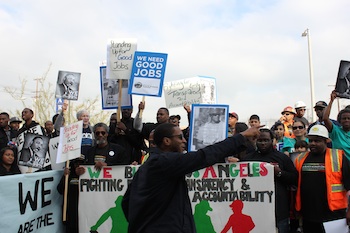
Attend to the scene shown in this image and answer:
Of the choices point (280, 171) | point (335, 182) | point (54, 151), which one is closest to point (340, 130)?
point (335, 182)

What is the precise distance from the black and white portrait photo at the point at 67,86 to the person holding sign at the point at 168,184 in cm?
452

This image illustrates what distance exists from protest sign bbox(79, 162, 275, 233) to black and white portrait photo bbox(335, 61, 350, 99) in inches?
68.3

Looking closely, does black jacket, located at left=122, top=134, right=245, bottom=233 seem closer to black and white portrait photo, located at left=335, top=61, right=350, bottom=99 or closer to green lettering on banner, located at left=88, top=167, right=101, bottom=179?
green lettering on banner, located at left=88, top=167, right=101, bottom=179

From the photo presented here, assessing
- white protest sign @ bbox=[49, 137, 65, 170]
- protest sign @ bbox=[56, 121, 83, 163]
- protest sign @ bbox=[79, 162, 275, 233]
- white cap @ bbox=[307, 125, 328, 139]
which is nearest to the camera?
white cap @ bbox=[307, 125, 328, 139]

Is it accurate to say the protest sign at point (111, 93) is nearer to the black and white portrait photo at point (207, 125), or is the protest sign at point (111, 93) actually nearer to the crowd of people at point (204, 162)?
the crowd of people at point (204, 162)

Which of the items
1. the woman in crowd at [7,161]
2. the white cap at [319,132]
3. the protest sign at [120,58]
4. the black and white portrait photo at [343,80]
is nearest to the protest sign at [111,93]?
the protest sign at [120,58]

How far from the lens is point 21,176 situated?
5238 mm

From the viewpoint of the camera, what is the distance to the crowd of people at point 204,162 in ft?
9.53

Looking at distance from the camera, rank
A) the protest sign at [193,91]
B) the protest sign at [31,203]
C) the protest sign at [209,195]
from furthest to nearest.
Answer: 1. the protest sign at [193,91]
2. the protest sign at [209,195]
3. the protest sign at [31,203]

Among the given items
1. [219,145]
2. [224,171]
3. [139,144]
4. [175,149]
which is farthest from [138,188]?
[139,144]

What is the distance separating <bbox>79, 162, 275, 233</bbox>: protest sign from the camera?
16.8 ft

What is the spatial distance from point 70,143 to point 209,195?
80.0 inches

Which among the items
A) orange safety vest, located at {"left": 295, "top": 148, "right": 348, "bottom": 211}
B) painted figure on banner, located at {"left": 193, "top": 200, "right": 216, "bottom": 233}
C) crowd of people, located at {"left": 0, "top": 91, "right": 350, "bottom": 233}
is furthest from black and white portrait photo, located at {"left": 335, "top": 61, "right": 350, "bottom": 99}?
painted figure on banner, located at {"left": 193, "top": 200, "right": 216, "bottom": 233}

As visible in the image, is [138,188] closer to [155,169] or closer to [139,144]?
[155,169]
